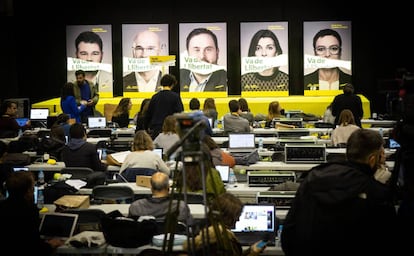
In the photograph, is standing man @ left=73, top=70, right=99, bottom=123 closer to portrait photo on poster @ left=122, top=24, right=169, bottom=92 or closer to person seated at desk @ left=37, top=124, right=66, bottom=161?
person seated at desk @ left=37, top=124, right=66, bottom=161

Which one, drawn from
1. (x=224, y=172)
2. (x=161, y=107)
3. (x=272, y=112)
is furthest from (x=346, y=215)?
(x=272, y=112)

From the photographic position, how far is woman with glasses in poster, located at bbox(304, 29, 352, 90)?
18.5 meters

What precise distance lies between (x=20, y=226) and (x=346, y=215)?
2.72 meters

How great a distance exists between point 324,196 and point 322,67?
15014mm

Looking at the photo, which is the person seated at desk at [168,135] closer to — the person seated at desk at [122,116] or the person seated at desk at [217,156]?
the person seated at desk at [217,156]

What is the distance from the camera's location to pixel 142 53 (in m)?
18.9

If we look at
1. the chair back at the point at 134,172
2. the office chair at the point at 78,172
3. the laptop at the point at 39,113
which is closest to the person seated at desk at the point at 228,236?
the chair back at the point at 134,172

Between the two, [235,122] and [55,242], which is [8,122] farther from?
[55,242]

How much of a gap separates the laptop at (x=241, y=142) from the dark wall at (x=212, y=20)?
9506mm

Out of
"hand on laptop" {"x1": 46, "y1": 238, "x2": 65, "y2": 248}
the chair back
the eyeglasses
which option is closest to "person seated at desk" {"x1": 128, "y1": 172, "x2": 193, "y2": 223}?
"hand on laptop" {"x1": 46, "y1": 238, "x2": 65, "y2": 248}

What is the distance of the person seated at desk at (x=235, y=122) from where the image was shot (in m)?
12.1

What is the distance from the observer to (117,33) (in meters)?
19.8

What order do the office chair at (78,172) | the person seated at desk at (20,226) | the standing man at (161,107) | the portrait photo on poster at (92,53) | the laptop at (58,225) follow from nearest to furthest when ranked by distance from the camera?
1. the person seated at desk at (20,226)
2. the laptop at (58,225)
3. the office chair at (78,172)
4. the standing man at (161,107)
5. the portrait photo on poster at (92,53)

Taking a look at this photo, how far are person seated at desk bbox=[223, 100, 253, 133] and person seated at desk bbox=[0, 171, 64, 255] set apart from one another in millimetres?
6605
